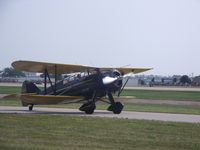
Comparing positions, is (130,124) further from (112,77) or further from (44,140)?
(112,77)

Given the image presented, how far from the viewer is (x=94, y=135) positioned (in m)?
11.7

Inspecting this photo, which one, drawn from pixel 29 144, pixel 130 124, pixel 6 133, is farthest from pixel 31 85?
pixel 29 144

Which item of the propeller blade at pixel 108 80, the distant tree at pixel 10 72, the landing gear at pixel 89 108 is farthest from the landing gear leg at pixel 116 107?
the distant tree at pixel 10 72

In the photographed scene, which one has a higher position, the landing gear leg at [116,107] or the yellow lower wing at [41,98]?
the yellow lower wing at [41,98]

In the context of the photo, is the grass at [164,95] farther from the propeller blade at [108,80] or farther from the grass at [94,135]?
the grass at [94,135]

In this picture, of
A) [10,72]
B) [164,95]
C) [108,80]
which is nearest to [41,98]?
[108,80]

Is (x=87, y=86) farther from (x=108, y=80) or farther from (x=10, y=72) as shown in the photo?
(x=10, y=72)

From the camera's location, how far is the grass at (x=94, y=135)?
33.4ft

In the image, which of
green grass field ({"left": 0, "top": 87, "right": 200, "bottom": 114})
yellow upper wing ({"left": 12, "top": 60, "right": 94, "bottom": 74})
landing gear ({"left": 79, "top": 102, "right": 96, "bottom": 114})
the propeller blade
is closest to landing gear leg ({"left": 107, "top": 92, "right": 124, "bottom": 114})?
the propeller blade

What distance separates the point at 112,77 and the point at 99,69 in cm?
79

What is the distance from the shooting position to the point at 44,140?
35.1 feet

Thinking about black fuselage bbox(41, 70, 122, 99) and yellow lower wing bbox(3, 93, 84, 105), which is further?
black fuselage bbox(41, 70, 122, 99)

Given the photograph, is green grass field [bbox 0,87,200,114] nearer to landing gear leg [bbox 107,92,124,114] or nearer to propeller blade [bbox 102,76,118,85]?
landing gear leg [bbox 107,92,124,114]

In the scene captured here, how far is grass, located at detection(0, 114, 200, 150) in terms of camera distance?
33.4ft
